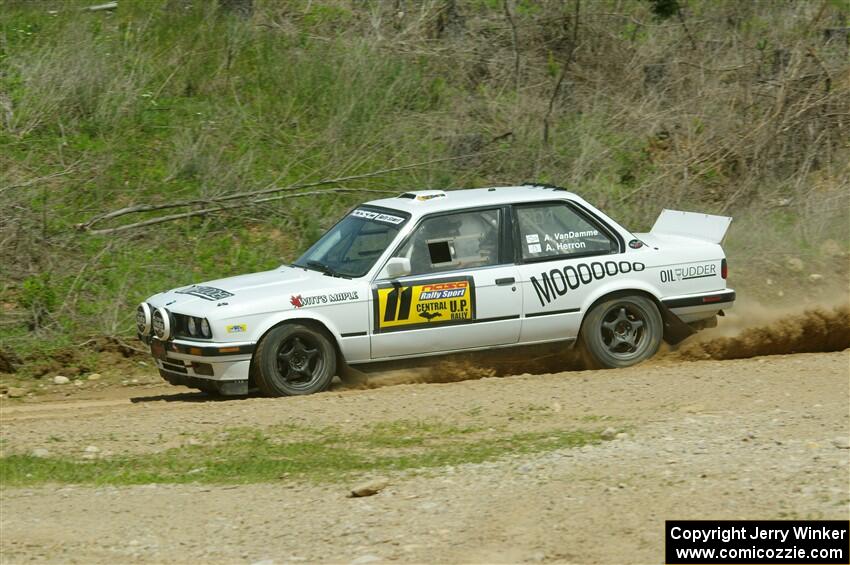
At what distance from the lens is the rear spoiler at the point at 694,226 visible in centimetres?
998

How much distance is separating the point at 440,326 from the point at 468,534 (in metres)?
3.89

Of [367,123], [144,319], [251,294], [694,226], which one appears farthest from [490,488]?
[367,123]

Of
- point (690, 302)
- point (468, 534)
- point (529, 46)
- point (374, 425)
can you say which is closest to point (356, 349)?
point (374, 425)

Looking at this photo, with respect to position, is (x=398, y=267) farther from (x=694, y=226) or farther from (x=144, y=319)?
(x=694, y=226)

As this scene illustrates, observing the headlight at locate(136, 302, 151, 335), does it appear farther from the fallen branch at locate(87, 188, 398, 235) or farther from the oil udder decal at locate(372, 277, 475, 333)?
the fallen branch at locate(87, 188, 398, 235)

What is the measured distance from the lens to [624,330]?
385 inches

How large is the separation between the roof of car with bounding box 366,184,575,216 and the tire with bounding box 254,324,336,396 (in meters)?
1.38

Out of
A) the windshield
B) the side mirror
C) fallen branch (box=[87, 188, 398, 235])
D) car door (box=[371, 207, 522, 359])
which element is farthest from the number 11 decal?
fallen branch (box=[87, 188, 398, 235])

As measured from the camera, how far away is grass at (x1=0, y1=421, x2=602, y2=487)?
659 cm

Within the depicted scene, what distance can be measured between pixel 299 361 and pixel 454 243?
161 cm

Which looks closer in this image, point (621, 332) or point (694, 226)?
point (621, 332)

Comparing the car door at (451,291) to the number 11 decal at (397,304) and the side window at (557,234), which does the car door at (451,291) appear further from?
the side window at (557,234)

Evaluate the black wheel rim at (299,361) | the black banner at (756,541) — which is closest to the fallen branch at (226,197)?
the black wheel rim at (299,361)

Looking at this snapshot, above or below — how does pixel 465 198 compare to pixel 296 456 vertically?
above
